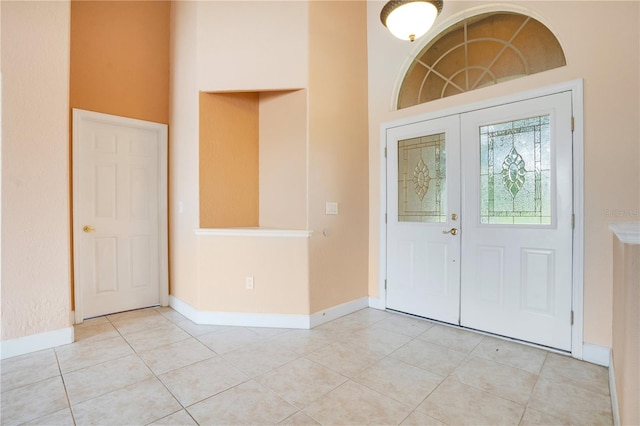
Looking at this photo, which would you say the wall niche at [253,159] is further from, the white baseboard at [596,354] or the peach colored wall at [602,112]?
the white baseboard at [596,354]

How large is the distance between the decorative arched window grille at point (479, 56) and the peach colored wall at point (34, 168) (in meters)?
3.26

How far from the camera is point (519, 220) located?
8.57ft

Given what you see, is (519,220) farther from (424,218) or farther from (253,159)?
(253,159)

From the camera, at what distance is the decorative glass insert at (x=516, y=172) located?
8.18ft

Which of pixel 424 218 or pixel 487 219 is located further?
pixel 424 218

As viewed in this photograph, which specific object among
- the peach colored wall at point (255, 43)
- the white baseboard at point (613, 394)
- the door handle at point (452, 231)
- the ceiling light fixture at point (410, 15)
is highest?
the peach colored wall at point (255, 43)

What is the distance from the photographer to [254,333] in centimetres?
285

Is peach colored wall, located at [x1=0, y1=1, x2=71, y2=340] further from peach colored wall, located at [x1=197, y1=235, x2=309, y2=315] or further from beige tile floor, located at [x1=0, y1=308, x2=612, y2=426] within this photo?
peach colored wall, located at [x1=197, y1=235, x2=309, y2=315]

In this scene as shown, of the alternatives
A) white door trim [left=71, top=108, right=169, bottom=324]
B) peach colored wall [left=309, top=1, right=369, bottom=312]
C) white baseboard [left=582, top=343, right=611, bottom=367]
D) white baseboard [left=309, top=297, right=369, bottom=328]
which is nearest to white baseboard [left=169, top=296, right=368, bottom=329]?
white baseboard [left=309, top=297, right=369, bottom=328]

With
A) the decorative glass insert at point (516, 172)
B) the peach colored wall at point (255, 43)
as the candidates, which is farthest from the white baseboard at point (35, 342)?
the decorative glass insert at point (516, 172)

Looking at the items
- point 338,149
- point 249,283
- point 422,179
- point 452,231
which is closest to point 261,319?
point 249,283

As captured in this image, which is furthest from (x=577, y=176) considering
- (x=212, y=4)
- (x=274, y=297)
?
(x=212, y=4)

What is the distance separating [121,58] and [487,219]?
13.5 ft

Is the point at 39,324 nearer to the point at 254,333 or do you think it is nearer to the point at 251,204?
the point at 254,333
